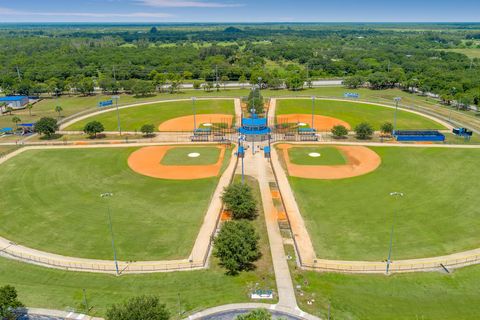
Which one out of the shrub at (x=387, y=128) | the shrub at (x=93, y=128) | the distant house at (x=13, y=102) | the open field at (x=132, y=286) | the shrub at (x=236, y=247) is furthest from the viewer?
the distant house at (x=13, y=102)

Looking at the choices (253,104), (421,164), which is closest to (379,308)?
(421,164)

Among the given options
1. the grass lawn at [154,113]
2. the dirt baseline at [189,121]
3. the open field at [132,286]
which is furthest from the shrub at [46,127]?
the open field at [132,286]

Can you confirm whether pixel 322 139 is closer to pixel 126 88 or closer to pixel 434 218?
pixel 434 218

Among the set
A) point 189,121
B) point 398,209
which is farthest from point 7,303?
point 189,121

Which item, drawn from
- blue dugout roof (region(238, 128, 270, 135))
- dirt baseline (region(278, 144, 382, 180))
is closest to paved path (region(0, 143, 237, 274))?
dirt baseline (region(278, 144, 382, 180))

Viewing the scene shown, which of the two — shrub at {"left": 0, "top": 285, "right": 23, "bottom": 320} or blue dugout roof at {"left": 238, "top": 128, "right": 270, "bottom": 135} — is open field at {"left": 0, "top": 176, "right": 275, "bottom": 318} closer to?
shrub at {"left": 0, "top": 285, "right": 23, "bottom": 320}

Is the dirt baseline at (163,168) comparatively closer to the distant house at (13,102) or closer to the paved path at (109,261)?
the paved path at (109,261)
